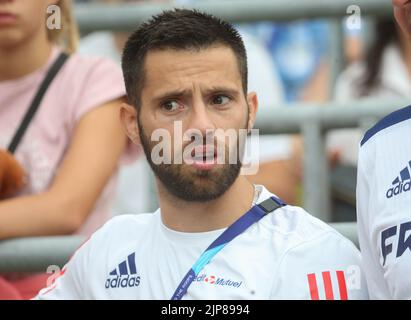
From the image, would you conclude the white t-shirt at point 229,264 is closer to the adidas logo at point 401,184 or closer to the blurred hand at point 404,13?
the adidas logo at point 401,184

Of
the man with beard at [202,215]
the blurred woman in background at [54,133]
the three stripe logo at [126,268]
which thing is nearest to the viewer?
the man with beard at [202,215]

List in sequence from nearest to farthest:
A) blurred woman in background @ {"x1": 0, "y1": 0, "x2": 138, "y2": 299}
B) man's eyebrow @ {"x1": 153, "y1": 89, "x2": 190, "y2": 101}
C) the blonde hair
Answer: man's eyebrow @ {"x1": 153, "y1": 89, "x2": 190, "y2": 101}, blurred woman in background @ {"x1": 0, "y1": 0, "x2": 138, "y2": 299}, the blonde hair

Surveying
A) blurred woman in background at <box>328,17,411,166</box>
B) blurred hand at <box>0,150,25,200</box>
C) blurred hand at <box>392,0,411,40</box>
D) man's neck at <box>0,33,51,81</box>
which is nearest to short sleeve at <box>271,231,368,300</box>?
blurred hand at <box>392,0,411,40</box>

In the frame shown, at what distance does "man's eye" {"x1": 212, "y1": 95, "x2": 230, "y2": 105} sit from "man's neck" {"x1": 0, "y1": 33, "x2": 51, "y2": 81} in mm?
1252

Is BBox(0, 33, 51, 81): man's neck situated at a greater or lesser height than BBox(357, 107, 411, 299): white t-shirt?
greater

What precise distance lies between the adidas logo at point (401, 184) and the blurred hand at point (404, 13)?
0.37 meters

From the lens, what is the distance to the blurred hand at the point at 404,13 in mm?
2971

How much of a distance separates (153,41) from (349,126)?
1.19 m

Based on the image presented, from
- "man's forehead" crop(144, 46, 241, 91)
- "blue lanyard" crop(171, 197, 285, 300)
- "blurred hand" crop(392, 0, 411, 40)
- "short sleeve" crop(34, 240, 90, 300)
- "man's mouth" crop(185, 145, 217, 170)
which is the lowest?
"short sleeve" crop(34, 240, 90, 300)

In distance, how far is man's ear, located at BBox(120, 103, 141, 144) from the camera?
3.26 m

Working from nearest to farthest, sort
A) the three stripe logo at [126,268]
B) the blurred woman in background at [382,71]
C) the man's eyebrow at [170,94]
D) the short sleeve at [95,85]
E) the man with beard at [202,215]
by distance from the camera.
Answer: the man with beard at [202,215], the man's eyebrow at [170,94], the three stripe logo at [126,268], the short sleeve at [95,85], the blurred woman in background at [382,71]

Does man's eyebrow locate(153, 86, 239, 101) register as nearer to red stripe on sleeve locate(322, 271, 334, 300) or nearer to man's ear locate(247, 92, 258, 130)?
man's ear locate(247, 92, 258, 130)

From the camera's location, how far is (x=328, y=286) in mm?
2846

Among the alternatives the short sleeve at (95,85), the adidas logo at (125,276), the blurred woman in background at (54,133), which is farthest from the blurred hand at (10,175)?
the adidas logo at (125,276)
